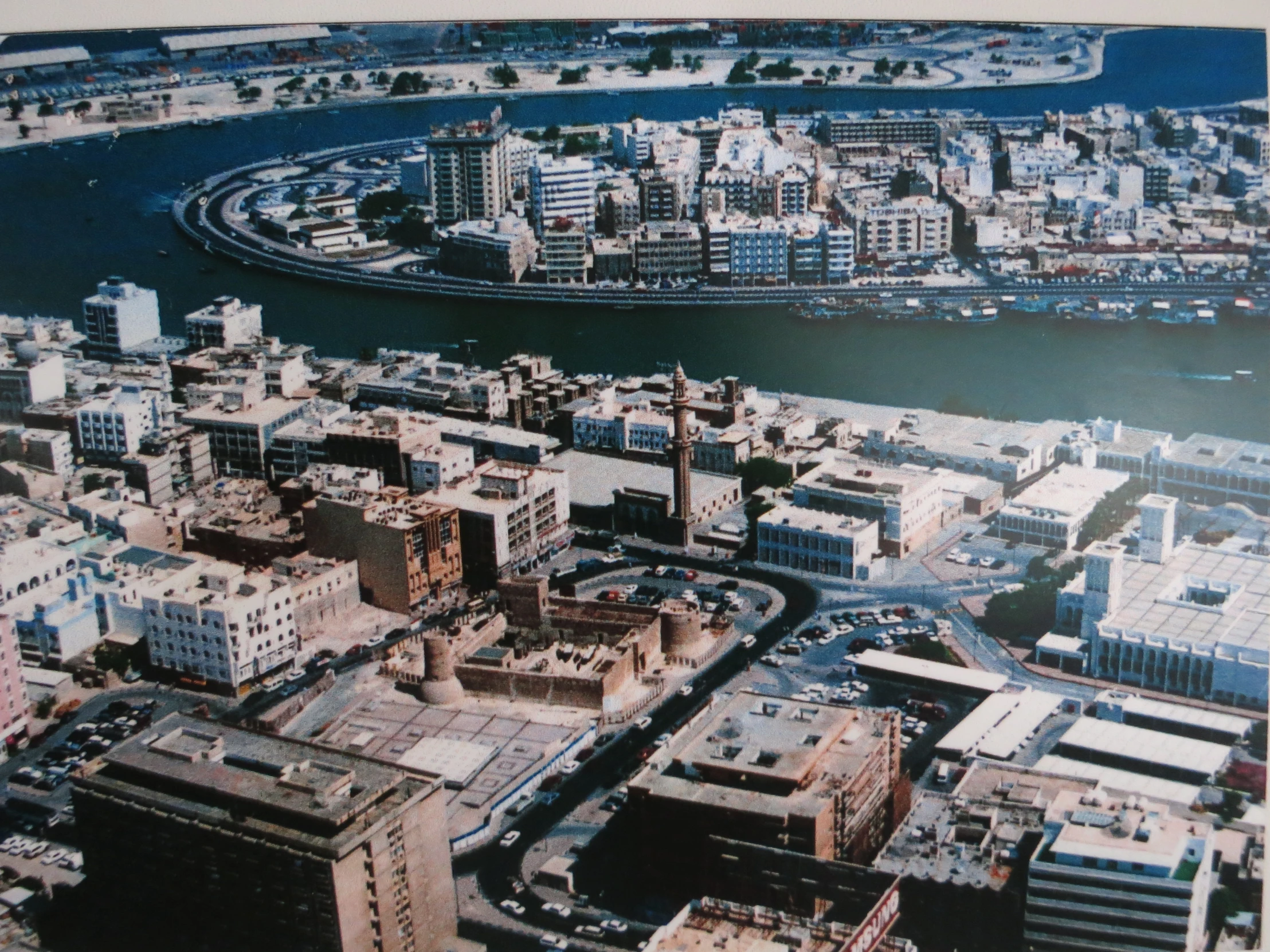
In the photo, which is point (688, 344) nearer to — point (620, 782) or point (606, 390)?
point (606, 390)

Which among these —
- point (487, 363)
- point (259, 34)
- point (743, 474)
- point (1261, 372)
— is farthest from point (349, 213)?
point (1261, 372)

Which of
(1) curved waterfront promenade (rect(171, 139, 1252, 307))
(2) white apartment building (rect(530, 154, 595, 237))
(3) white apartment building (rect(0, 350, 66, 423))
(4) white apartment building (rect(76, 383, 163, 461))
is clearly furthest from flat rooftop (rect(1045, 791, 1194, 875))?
(2) white apartment building (rect(530, 154, 595, 237))

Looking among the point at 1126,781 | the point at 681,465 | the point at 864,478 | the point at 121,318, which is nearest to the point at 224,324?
the point at 121,318

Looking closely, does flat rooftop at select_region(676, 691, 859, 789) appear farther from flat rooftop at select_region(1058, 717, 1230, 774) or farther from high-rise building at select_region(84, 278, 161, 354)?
high-rise building at select_region(84, 278, 161, 354)

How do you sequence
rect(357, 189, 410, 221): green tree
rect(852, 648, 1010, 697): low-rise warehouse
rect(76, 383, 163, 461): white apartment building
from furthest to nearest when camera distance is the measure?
1. rect(357, 189, 410, 221): green tree
2. rect(76, 383, 163, 461): white apartment building
3. rect(852, 648, 1010, 697): low-rise warehouse

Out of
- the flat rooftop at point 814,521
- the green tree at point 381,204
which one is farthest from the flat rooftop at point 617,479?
the green tree at point 381,204

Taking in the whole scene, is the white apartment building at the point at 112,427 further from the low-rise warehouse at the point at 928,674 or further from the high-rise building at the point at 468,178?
the low-rise warehouse at the point at 928,674

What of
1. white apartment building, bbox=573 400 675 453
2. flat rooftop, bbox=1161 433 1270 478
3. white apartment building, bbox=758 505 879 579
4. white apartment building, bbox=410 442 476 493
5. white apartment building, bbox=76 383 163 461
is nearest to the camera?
flat rooftop, bbox=1161 433 1270 478
